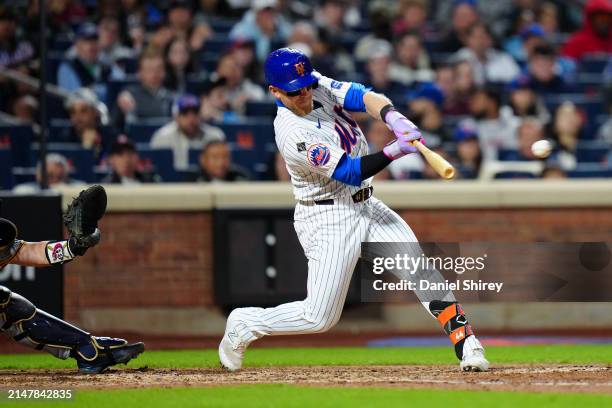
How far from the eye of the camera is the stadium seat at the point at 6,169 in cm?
1012

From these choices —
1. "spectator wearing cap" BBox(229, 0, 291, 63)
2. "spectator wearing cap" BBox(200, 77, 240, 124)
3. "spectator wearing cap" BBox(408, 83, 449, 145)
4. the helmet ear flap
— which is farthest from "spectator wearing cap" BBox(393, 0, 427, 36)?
the helmet ear flap

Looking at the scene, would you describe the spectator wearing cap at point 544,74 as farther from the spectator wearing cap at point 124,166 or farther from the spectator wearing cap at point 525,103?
the spectator wearing cap at point 124,166

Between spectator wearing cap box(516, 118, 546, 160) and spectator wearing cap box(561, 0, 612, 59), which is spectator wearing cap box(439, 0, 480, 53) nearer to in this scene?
spectator wearing cap box(561, 0, 612, 59)

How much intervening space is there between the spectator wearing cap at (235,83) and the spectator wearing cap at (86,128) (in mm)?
1462

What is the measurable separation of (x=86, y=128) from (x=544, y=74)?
5.12 meters

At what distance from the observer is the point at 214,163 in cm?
1082

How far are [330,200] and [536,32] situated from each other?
7825 millimetres

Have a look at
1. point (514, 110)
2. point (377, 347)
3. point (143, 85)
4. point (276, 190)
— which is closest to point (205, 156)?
point (276, 190)

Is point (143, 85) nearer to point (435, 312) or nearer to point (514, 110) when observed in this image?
point (514, 110)

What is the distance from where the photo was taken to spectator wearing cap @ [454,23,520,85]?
13.8 metres

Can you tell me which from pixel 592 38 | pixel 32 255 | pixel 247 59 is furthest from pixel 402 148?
pixel 592 38

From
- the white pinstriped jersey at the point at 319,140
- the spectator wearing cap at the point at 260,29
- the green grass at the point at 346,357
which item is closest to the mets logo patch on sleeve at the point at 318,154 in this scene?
the white pinstriped jersey at the point at 319,140

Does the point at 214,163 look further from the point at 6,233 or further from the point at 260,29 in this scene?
the point at 6,233

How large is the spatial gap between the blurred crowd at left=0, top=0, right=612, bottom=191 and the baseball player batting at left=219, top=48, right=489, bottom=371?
3754 millimetres
